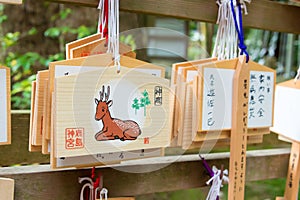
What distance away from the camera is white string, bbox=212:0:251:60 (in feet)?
2.24

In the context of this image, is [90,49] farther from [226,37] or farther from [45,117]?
[226,37]

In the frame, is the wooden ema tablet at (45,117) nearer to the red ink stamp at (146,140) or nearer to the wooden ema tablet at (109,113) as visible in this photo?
the wooden ema tablet at (109,113)

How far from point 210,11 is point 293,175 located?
397 millimetres

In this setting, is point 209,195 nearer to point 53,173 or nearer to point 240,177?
point 240,177

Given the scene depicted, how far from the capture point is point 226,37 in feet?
2.25

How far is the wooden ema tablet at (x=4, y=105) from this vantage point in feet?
1.65

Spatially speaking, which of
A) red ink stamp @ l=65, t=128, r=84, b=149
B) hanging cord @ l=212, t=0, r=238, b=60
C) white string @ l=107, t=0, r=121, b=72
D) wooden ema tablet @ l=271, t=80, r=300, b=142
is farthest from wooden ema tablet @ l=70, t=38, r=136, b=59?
wooden ema tablet @ l=271, t=80, r=300, b=142

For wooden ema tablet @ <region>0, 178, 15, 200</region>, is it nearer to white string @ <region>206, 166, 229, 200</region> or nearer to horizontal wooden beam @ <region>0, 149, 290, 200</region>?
horizontal wooden beam @ <region>0, 149, 290, 200</region>

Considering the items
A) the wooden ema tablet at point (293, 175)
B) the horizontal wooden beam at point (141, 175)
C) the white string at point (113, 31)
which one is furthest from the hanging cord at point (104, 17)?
the wooden ema tablet at point (293, 175)

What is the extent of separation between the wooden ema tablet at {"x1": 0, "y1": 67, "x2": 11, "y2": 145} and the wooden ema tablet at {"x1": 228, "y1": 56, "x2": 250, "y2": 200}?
38 cm

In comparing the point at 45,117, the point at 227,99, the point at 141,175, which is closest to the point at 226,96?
the point at 227,99

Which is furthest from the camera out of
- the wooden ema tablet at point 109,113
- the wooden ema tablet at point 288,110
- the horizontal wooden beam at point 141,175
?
the wooden ema tablet at point 288,110

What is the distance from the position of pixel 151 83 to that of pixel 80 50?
0.39ft

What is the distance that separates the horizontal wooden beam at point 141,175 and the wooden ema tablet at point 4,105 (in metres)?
0.11
